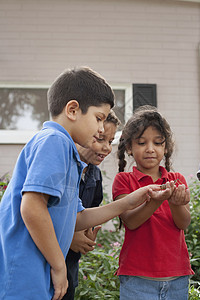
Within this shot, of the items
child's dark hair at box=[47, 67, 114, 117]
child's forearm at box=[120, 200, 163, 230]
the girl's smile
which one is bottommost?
child's forearm at box=[120, 200, 163, 230]

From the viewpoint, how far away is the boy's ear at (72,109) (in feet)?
4.20

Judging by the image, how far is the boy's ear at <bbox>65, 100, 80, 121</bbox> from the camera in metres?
1.28

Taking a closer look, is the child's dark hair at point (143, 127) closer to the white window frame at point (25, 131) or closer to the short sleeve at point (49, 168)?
the short sleeve at point (49, 168)

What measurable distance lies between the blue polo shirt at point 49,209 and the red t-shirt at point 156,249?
51 cm

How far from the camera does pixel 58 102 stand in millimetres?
1328

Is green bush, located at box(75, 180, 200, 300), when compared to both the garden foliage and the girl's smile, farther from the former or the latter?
the girl's smile

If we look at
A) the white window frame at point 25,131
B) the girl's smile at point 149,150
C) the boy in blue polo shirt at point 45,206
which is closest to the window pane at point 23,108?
the white window frame at point 25,131

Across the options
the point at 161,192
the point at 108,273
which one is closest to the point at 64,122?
the point at 161,192

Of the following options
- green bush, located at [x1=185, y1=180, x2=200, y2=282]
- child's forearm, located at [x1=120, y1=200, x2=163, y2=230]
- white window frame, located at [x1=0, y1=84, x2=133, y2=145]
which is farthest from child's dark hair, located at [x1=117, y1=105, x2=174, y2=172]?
white window frame, located at [x1=0, y1=84, x2=133, y2=145]

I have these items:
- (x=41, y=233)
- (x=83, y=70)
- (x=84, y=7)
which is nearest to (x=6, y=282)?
(x=41, y=233)

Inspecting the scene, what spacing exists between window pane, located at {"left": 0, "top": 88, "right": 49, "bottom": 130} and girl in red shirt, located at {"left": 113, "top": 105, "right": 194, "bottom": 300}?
2.78m

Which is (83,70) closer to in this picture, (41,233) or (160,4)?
(41,233)

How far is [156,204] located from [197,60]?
350 centimetres

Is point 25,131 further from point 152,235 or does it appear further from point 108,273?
point 152,235
